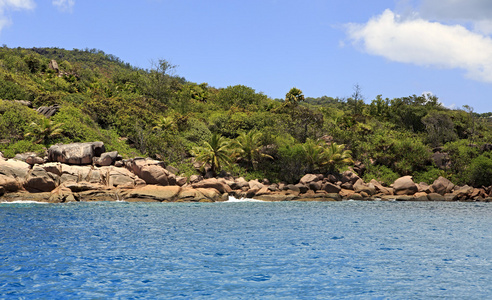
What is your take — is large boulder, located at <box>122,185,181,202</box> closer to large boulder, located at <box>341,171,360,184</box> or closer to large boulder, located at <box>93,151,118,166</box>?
large boulder, located at <box>93,151,118,166</box>

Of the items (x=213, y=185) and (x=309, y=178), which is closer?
(x=213, y=185)

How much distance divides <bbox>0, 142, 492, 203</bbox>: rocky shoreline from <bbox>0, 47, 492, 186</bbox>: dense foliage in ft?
9.79

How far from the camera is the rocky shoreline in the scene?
31.8 meters

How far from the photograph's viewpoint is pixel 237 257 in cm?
1331

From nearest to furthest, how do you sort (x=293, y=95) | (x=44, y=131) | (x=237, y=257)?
(x=237, y=257) → (x=44, y=131) → (x=293, y=95)

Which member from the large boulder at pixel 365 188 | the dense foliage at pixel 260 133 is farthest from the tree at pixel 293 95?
the large boulder at pixel 365 188

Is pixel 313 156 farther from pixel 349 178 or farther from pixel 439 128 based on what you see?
pixel 439 128

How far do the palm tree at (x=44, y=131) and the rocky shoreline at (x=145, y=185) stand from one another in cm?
395

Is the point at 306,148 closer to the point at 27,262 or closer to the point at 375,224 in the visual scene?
the point at 375,224

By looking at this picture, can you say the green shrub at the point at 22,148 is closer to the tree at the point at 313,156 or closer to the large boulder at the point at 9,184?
the large boulder at the point at 9,184

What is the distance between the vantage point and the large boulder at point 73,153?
36.6m

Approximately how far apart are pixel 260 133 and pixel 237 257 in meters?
33.0

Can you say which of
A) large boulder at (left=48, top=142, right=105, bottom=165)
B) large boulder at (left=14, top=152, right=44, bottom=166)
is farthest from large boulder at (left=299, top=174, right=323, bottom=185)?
large boulder at (left=14, top=152, right=44, bottom=166)

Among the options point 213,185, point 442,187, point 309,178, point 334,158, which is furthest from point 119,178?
point 442,187
